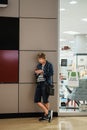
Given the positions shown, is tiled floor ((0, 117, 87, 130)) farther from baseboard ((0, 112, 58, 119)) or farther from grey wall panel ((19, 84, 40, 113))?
grey wall panel ((19, 84, 40, 113))

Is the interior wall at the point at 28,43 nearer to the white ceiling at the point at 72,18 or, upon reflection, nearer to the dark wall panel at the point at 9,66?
the dark wall panel at the point at 9,66

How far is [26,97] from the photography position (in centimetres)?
662

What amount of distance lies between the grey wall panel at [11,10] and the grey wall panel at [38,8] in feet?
0.40

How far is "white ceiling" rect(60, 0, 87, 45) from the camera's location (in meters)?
6.99

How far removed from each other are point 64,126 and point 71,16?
2.94 meters

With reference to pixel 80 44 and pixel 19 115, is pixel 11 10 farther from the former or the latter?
pixel 19 115

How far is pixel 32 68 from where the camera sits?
6.63 m

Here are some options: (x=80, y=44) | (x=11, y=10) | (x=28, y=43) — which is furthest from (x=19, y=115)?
(x=11, y=10)

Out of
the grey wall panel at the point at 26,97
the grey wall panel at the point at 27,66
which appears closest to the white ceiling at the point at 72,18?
the grey wall panel at the point at 27,66

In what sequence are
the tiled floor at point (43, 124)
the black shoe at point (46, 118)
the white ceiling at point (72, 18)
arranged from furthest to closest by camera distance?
1. the white ceiling at point (72, 18)
2. the black shoe at point (46, 118)
3. the tiled floor at point (43, 124)

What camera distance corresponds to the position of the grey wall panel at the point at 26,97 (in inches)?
260

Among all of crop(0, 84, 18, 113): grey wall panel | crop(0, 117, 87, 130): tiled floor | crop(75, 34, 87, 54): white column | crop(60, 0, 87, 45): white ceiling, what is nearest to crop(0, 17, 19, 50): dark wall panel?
crop(0, 84, 18, 113): grey wall panel

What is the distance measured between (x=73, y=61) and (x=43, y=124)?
6.37 ft

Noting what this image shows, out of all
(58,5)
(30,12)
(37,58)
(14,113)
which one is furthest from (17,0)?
(14,113)
